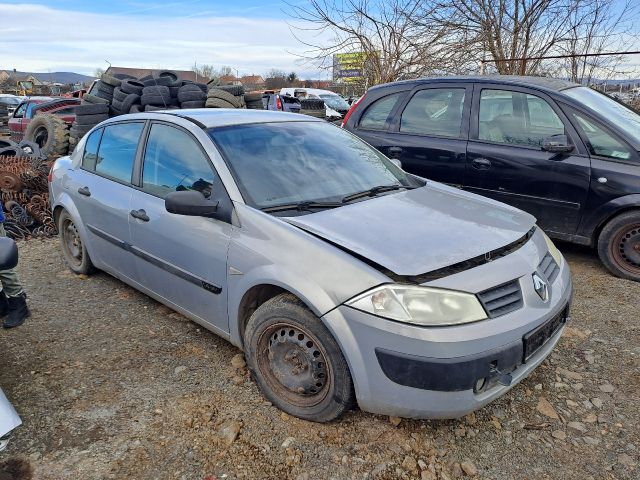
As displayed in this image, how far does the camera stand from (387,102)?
5605mm

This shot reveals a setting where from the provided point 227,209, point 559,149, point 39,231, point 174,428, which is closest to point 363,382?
point 174,428

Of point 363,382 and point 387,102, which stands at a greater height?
point 387,102

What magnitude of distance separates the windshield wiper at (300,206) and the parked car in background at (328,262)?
1 cm

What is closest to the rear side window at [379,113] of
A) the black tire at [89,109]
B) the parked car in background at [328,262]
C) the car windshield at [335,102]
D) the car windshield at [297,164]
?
the parked car in background at [328,262]

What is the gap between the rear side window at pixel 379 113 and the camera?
557 centimetres

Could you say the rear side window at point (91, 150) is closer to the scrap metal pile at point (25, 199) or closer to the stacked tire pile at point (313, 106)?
the scrap metal pile at point (25, 199)

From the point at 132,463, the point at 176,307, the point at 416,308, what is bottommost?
the point at 132,463

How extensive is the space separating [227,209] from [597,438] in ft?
7.52

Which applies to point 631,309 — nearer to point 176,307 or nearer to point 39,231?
point 176,307

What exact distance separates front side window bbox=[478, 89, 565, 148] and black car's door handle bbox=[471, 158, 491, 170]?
22 cm

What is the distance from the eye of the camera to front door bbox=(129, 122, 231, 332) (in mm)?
2938

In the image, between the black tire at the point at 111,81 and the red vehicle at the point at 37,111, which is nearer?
the black tire at the point at 111,81

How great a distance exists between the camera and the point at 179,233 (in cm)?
312

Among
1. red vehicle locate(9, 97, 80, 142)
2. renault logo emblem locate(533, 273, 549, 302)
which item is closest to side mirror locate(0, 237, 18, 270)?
renault logo emblem locate(533, 273, 549, 302)
